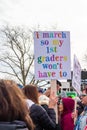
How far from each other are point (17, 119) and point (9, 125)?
0.42ft

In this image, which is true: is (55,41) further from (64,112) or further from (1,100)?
(1,100)

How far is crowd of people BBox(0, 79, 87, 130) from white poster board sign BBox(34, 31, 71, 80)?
0.53m

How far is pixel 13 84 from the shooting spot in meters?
2.77

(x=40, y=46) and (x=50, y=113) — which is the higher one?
(x=40, y=46)

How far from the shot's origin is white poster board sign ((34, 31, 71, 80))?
21.5ft

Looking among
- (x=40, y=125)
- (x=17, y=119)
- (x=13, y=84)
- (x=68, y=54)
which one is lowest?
(x=40, y=125)

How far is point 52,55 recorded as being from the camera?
658cm

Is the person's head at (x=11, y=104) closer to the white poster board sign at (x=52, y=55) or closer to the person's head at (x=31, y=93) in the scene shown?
the person's head at (x=31, y=93)

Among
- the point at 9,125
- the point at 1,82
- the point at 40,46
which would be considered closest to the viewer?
the point at 9,125

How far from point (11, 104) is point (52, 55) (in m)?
4.02

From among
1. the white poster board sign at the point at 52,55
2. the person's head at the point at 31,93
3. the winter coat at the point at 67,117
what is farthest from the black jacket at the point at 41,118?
the white poster board sign at the point at 52,55

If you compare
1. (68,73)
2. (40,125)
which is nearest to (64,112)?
(68,73)

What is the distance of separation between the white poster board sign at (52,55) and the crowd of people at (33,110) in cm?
53

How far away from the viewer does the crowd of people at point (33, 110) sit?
2588 millimetres
